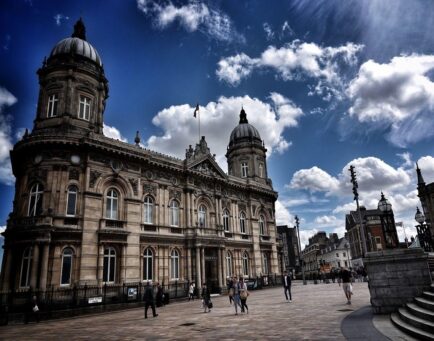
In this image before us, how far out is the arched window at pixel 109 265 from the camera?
2412cm

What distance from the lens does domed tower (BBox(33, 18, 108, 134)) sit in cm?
2677

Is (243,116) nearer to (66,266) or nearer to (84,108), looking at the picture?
(84,108)

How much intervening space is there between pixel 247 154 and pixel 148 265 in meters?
23.6

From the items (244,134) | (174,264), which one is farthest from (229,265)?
(244,134)

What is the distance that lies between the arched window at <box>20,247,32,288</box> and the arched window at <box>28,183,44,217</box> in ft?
8.97

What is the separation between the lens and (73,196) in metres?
24.2

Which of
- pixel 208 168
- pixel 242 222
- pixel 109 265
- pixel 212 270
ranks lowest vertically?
pixel 212 270

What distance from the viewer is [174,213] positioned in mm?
30891

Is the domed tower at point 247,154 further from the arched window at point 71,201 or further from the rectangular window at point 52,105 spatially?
the rectangular window at point 52,105

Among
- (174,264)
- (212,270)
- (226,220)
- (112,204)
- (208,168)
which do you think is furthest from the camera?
(226,220)

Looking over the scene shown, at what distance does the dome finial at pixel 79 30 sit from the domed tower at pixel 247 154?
24046mm

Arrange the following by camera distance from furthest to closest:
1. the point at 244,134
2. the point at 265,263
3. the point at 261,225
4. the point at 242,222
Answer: the point at 244,134, the point at 261,225, the point at 265,263, the point at 242,222

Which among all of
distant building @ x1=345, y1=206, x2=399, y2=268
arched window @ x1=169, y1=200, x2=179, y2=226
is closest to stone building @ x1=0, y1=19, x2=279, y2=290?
arched window @ x1=169, y1=200, x2=179, y2=226

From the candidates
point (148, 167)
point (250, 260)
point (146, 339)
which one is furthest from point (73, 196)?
point (250, 260)
